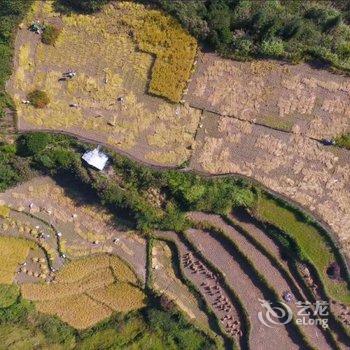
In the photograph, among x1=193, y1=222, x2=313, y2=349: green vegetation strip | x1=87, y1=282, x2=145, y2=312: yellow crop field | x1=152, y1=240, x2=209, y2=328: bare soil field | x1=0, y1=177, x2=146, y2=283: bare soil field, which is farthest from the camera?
x1=87, y1=282, x2=145, y2=312: yellow crop field

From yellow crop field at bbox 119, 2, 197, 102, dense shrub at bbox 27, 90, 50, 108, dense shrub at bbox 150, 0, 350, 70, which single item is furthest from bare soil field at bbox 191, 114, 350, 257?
dense shrub at bbox 27, 90, 50, 108

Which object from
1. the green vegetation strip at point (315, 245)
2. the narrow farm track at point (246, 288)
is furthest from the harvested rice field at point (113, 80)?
the green vegetation strip at point (315, 245)

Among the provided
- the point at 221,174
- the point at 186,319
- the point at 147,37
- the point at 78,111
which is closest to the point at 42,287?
the point at 186,319

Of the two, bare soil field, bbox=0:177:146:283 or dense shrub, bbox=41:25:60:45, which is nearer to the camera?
dense shrub, bbox=41:25:60:45

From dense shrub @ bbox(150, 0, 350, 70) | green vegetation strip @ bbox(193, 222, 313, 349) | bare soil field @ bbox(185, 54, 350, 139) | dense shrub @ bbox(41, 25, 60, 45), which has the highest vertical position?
dense shrub @ bbox(150, 0, 350, 70)

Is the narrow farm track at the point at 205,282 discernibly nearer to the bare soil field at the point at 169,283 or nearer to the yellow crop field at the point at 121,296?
the bare soil field at the point at 169,283

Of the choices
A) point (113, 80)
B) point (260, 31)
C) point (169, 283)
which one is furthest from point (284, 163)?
point (113, 80)

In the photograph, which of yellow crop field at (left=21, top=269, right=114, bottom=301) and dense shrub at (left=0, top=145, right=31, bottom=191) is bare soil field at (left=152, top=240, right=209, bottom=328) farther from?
dense shrub at (left=0, top=145, right=31, bottom=191)
